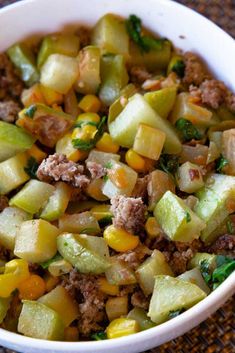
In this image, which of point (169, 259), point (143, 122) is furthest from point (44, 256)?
point (143, 122)

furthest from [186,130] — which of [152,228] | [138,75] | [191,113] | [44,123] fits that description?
[44,123]

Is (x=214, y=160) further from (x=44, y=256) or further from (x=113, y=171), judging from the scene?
(x=44, y=256)

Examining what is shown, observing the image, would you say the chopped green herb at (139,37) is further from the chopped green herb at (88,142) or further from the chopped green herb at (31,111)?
the chopped green herb at (31,111)

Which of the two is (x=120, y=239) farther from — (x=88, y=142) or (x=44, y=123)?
(x=44, y=123)

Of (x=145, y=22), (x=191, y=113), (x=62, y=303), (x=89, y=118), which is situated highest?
(x=145, y=22)

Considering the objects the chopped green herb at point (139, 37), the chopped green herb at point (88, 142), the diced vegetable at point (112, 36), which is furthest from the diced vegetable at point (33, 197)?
the chopped green herb at point (139, 37)

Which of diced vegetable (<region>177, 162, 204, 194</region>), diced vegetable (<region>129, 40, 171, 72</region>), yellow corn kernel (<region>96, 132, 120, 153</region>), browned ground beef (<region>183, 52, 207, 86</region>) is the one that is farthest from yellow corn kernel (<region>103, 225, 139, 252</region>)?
diced vegetable (<region>129, 40, 171, 72</region>)

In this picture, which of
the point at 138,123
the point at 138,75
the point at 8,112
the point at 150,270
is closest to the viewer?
the point at 150,270
